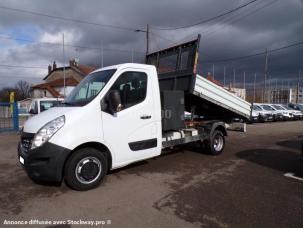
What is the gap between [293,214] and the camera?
3936 millimetres

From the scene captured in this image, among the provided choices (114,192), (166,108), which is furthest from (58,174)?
(166,108)

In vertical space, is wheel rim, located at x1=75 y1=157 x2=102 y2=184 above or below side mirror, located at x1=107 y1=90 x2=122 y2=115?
below

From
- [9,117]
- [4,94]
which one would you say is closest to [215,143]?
[9,117]

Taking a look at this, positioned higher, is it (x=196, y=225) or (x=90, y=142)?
(x=90, y=142)

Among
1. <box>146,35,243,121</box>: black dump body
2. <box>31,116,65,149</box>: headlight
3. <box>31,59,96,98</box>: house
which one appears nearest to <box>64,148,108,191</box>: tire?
<box>31,116,65,149</box>: headlight

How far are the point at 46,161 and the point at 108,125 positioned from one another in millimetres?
1267

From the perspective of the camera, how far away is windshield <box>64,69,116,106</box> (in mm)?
5090

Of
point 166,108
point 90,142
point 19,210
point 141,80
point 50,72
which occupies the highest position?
point 50,72

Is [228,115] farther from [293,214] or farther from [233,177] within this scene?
[293,214]

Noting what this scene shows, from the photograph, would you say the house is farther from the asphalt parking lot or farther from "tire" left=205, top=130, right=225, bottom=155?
the asphalt parking lot

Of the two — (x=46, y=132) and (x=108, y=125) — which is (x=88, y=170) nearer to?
(x=108, y=125)

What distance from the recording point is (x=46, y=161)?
4.43m

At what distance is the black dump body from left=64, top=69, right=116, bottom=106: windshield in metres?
2.33

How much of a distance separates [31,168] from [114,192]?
1531 mm
